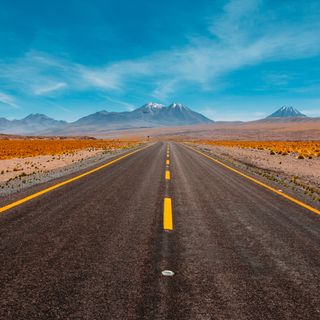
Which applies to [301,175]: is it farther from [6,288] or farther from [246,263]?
[6,288]

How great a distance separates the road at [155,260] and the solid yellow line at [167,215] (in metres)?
0.06

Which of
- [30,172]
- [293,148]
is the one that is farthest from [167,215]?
[293,148]

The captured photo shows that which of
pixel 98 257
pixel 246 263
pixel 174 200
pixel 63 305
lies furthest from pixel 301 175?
pixel 63 305

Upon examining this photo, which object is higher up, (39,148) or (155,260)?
(39,148)

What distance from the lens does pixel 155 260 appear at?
384 centimetres

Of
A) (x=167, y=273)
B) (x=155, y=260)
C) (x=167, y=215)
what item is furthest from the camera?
(x=167, y=215)

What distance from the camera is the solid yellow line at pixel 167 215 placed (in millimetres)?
5297

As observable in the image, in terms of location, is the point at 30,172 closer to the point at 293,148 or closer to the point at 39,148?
the point at 39,148

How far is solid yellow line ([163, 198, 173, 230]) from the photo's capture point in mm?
5297

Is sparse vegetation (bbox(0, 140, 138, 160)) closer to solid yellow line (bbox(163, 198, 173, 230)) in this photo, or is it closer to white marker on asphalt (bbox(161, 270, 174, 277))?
solid yellow line (bbox(163, 198, 173, 230))

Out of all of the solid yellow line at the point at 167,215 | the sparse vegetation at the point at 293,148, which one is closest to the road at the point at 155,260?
the solid yellow line at the point at 167,215

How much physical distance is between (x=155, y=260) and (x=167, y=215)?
2.23 m

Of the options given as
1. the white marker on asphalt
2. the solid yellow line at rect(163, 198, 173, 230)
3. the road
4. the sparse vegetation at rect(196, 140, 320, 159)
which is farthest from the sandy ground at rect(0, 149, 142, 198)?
the sparse vegetation at rect(196, 140, 320, 159)

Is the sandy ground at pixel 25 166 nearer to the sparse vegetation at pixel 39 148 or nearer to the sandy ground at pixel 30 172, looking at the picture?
the sandy ground at pixel 30 172
